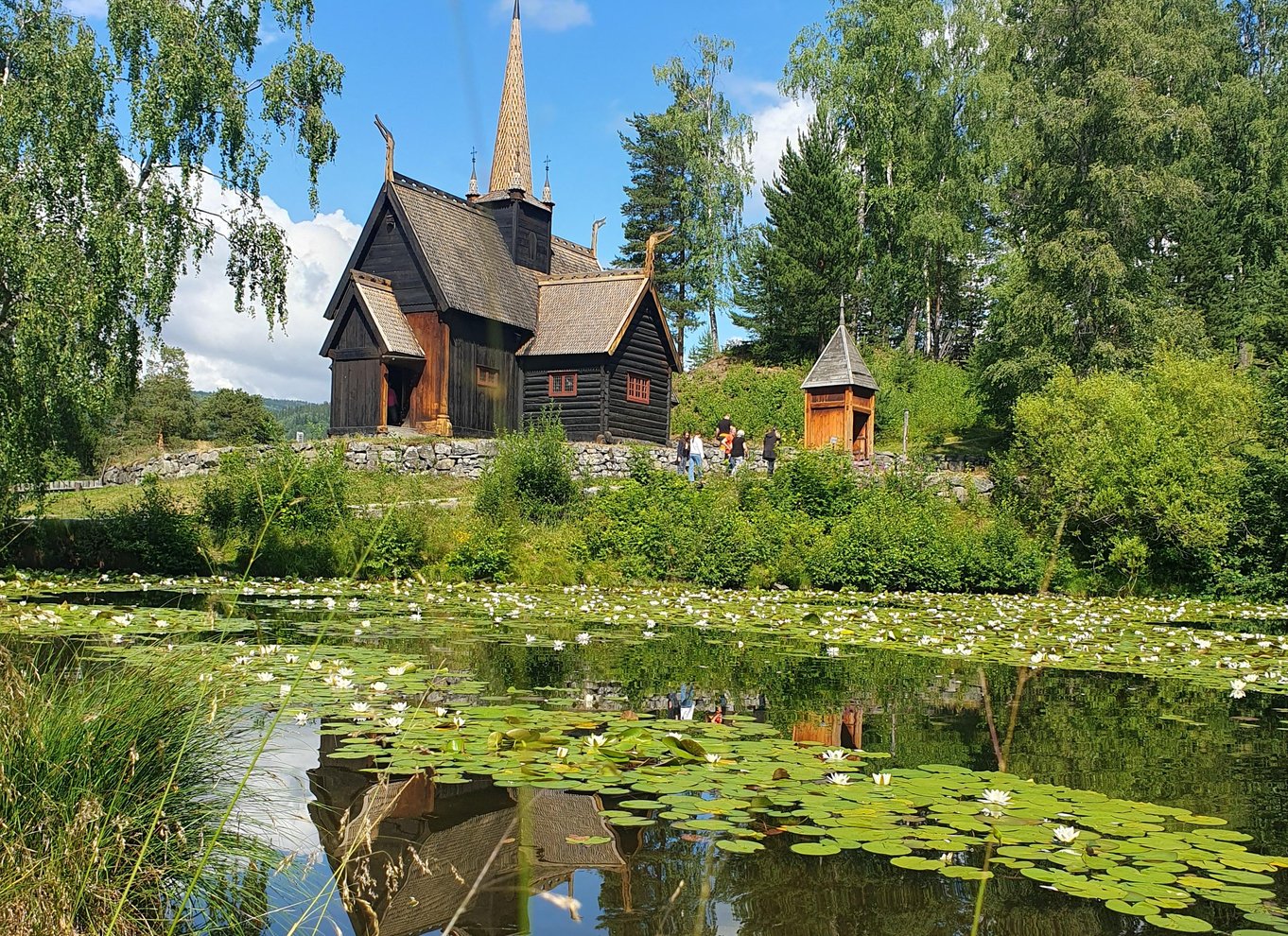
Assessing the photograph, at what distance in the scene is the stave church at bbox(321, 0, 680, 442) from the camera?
95.2ft

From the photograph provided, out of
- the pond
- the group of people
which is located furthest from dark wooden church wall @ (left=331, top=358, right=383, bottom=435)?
the pond

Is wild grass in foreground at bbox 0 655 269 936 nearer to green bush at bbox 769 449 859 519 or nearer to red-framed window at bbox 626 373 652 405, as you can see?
green bush at bbox 769 449 859 519

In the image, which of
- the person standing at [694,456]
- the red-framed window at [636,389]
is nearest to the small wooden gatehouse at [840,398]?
the person standing at [694,456]

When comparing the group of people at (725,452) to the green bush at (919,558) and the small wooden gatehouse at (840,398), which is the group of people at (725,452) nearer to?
the small wooden gatehouse at (840,398)

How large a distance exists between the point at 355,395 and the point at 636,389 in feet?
29.6

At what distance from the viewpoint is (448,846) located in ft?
→ 14.1

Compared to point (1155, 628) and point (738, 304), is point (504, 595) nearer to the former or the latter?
point (1155, 628)

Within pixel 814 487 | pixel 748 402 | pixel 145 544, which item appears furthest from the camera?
pixel 748 402

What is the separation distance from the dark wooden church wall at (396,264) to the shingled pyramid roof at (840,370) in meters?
11.4

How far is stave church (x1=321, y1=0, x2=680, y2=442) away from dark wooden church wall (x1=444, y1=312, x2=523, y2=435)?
4 centimetres

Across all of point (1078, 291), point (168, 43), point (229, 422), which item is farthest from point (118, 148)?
point (229, 422)

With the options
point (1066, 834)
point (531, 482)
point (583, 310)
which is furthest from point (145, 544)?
point (583, 310)

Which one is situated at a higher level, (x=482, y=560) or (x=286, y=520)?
(x=286, y=520)

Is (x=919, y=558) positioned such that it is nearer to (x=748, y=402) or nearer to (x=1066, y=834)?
(x=1066, y=834)
